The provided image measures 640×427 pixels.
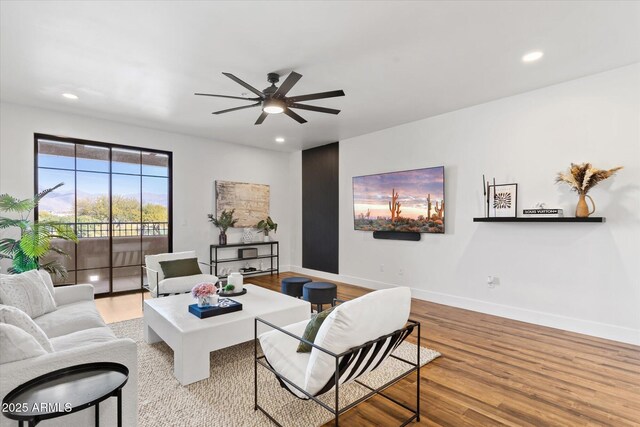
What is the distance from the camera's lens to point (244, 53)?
3.02 m

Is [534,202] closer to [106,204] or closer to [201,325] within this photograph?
[201,325]

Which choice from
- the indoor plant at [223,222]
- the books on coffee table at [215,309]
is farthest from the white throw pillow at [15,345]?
the indoor plant at [223,222]

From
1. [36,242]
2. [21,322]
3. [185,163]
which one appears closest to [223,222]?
[185,163]

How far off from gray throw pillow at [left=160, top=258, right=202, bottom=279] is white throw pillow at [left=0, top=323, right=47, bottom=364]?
2953mm

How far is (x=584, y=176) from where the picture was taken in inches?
135

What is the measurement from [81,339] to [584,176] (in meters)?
4.85

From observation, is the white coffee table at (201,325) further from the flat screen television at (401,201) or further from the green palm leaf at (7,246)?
the flat screen television at (401,201)

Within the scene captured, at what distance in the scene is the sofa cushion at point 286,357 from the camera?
1.85 meters

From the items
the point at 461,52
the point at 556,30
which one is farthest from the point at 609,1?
the point at 461,52

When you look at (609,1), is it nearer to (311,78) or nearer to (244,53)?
(311,78)

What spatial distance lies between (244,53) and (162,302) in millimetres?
2677

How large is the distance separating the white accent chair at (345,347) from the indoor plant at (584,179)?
9.10 ft

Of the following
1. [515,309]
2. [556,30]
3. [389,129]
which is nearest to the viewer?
[556,30]

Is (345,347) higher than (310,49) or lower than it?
lower
